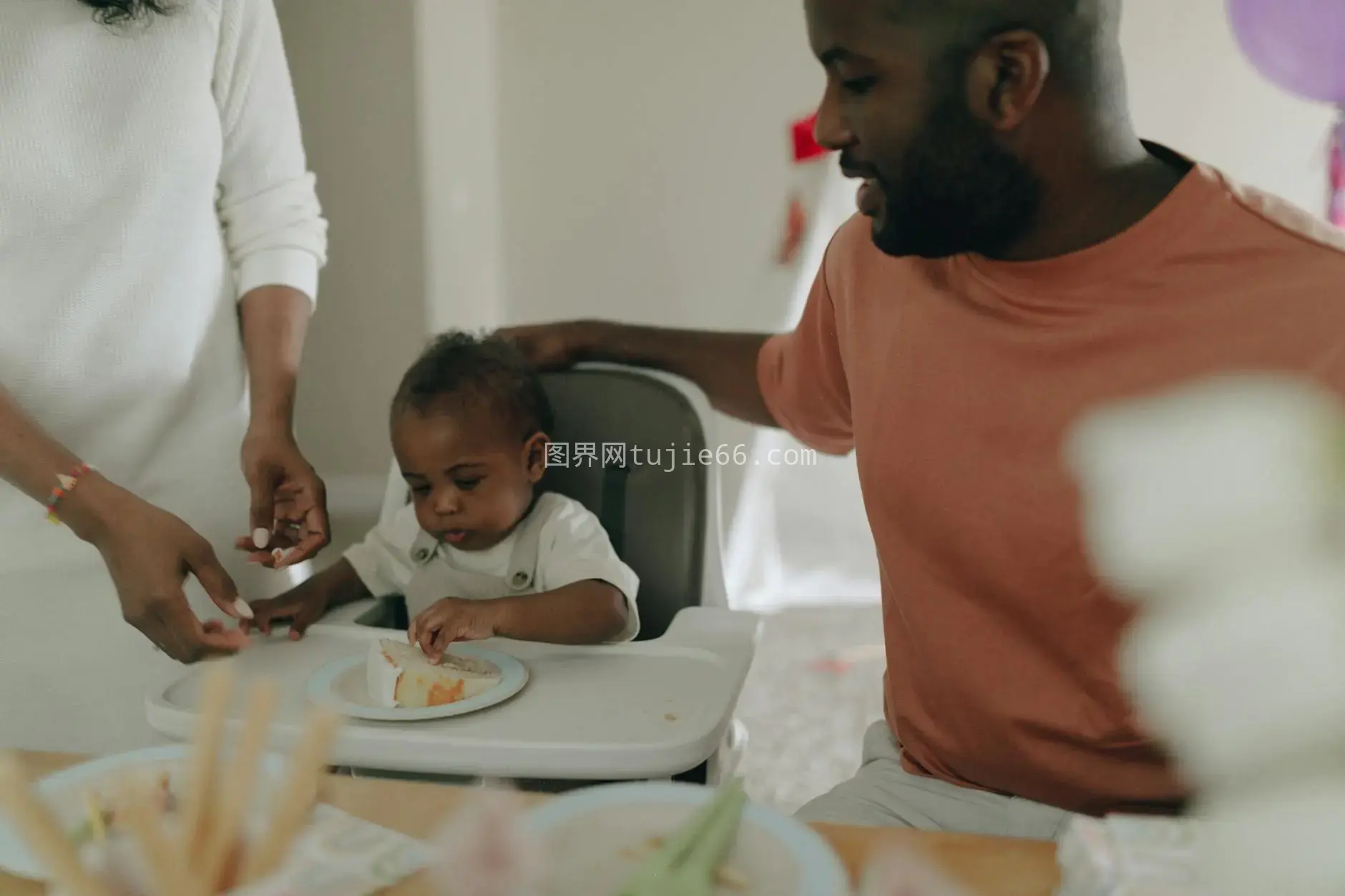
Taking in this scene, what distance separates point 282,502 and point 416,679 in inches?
9.5

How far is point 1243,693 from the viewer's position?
0.15 meters

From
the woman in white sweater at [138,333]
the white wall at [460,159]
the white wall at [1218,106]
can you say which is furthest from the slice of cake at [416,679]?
the white wall at [1218,106]

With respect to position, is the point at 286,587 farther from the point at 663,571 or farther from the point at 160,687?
the point at 663,571

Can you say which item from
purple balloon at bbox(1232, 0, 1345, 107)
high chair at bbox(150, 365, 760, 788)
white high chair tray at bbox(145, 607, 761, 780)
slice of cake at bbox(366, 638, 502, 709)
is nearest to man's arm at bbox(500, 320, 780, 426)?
high chair at bbox(150, 365, 760, 788)

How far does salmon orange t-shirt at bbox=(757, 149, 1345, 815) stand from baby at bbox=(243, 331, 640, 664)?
27cm

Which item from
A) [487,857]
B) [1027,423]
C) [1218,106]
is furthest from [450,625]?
[1218,106]

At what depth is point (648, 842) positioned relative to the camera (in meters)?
0.38

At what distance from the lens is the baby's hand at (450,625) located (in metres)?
0.71

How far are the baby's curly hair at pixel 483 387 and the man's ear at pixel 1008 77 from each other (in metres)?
0.52

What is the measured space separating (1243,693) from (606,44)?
1789mm

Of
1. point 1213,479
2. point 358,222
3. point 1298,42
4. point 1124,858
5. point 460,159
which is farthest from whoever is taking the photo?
point 460,159

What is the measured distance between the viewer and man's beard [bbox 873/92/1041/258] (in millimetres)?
591

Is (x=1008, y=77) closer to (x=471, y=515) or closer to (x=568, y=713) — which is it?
(x=568, y=713)

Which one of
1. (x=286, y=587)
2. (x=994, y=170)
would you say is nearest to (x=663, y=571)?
(x=286, y=587)
